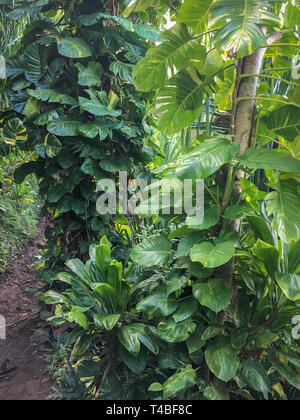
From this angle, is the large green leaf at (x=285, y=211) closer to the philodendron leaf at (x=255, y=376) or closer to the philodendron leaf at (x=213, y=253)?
the philodendron leaf at (x=213, y=253)

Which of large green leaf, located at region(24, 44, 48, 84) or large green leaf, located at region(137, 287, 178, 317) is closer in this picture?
large green leaf, located at region(137, 287, 178, 317)

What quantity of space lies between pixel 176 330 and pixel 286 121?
859 mm

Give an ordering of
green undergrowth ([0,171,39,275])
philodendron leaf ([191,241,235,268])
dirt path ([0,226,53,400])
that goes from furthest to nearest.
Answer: green undergrowth ([0,171,39,275]) → dirt path ([0,226,53,400]) → philodendron leaf ([191,241,235,268])

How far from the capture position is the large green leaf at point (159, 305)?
1.15 metres

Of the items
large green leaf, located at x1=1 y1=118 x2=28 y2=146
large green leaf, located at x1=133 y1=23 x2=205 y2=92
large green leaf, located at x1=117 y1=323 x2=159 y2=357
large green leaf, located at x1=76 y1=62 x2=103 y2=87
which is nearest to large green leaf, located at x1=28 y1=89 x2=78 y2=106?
large green leaf, located at x1=76 y1=62 x2=103 y2=87

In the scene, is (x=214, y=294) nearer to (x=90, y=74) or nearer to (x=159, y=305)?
(x=159, y=305)

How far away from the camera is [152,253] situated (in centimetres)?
119

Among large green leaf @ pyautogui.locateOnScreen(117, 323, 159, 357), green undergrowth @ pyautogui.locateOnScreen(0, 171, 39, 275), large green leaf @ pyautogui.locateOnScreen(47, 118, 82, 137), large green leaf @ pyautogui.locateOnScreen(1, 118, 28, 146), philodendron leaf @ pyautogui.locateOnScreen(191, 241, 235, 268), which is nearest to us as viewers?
philodendron leaf @ pyautogui.locateOnScreen(191, 241, 235, 268)

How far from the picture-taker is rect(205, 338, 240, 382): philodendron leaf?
102 cm

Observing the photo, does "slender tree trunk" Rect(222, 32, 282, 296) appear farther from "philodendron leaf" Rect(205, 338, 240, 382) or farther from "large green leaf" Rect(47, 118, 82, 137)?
"large green leaf" Rect(47, 118, 82, 137)

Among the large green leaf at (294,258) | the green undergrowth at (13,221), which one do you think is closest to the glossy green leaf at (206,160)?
the large green leaf at (294,258)

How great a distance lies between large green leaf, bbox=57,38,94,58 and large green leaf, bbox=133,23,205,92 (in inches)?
21.8

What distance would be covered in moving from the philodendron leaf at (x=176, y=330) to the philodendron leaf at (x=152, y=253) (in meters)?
0.23
